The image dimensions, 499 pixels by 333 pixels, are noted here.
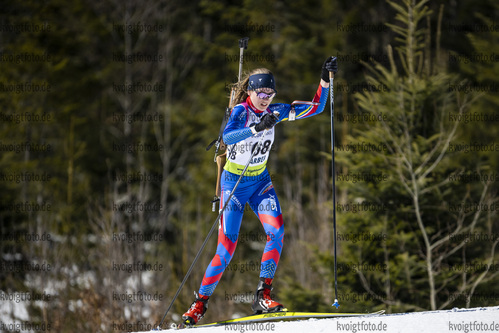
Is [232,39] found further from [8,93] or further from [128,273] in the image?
[128,273]

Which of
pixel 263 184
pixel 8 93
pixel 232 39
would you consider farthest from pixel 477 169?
pixel 8 93

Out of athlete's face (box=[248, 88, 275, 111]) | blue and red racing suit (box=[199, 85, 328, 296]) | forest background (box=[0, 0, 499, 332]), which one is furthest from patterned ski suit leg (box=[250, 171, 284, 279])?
forest background (box=[0, 0, 499, 332])

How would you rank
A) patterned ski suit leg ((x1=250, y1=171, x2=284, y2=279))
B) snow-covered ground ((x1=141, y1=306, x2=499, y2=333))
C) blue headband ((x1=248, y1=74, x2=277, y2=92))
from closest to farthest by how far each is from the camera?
snow-covered ground ((x1=141, y1=306, x2=499, y2=333)) → blue headband ((x1=248, y1=74, x2=277, y2=92)) → patterned ski suit leg ((x1=250, y1=171, x2=284, y2=279))

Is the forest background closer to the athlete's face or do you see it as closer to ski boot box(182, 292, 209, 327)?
the athlete's face

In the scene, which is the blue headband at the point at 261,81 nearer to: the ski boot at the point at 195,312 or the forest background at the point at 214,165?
the ski boot at the point at 195,312

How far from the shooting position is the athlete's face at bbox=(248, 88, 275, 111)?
213 inches

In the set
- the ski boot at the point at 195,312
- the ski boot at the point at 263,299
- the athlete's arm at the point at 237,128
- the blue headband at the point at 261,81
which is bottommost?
the ski boot at the point at 195,312

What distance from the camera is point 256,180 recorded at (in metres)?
5.62

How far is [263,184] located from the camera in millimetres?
5648

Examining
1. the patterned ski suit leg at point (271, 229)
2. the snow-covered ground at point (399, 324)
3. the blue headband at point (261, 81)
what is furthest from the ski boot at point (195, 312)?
the blue headband at point (261, 81)

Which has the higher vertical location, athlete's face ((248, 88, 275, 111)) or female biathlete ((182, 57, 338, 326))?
athlete's face ((248, 88, 275, 111))

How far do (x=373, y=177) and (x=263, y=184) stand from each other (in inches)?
88.1

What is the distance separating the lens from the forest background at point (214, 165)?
293 inches

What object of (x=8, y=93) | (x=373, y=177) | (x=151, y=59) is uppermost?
(x=151, y=59)
